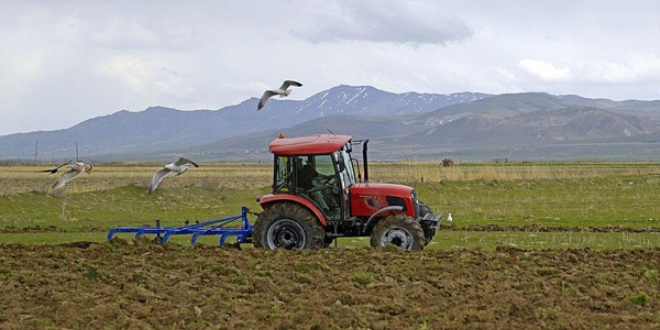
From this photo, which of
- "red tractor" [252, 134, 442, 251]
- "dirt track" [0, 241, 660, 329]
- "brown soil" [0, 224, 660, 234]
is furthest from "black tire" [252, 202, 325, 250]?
"brown soil" [0, 224, 660, 234]

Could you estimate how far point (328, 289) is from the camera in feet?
46.3

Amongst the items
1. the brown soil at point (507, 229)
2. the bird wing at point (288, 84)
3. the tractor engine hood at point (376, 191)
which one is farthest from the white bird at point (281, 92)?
the brown soil at point (507, 229)

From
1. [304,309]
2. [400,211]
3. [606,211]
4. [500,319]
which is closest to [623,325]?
[500,319]

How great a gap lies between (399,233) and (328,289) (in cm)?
456

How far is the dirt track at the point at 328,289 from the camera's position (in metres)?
11.9

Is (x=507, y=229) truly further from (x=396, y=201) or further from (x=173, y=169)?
(x=173, y=169)

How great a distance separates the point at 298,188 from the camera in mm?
18469

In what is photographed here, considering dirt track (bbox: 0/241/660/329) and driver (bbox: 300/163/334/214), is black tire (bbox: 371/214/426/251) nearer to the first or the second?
dirt track (bbox: 0/241/660/329)

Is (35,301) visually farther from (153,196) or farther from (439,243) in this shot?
(153,196)

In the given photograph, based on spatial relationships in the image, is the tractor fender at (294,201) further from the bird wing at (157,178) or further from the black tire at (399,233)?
the bird wing at (157,178)

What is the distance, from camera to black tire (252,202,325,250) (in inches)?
719

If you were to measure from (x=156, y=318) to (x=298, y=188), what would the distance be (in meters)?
6.68

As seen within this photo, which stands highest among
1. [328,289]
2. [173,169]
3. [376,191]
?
[173,169]

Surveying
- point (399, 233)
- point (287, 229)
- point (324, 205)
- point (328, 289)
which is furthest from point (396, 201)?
point (328, 289)
